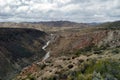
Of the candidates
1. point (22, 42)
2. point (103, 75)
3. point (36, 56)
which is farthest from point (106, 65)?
point (22, 42)

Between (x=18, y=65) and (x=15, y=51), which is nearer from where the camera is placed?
(x=18, y=65)

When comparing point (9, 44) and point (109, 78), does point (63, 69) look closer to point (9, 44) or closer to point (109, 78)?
point (109, 78)

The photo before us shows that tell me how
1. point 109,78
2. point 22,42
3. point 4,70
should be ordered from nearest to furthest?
point 109,78 → point 4,70 → point 22,42

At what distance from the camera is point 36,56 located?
172 m

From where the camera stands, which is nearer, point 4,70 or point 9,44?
point 4,70

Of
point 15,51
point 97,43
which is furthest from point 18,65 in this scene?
point 97,43

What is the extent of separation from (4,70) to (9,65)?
9388 millimetres

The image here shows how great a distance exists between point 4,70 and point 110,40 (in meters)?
55.5

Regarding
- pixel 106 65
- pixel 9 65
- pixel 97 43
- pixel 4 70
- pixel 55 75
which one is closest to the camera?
pixel 106 65

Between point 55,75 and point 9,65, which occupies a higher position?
point 55,75

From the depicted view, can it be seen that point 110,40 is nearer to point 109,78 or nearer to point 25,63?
point 25,63

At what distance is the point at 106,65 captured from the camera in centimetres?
5291

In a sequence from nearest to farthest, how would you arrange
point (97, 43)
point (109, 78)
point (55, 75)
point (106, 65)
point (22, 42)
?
point (109, 78), point (106, 65), point (55, 75), point (97, 43), point (22, 42)

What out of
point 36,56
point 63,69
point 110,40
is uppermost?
point 63,69
